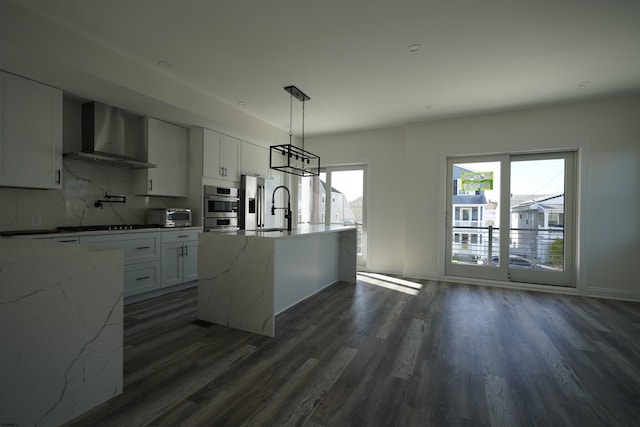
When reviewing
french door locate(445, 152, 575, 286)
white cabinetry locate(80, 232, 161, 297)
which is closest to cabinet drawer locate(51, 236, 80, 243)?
white cabinetry locate(80, 232, 161, 297)

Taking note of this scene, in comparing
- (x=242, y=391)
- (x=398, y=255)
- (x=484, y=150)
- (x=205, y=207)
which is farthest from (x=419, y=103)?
(x=242, y=391)

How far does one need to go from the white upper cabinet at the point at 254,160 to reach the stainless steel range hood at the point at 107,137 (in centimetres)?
162

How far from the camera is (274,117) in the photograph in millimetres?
5012

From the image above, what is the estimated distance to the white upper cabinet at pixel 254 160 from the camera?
5.20 meters

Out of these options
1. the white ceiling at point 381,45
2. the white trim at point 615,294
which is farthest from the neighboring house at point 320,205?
the white trim at point 615,294

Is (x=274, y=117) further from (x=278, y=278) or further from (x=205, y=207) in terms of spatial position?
(x=278, y=278)

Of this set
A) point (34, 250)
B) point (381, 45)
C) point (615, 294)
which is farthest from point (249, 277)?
point (615, 294)

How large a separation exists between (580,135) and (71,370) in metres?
5.87

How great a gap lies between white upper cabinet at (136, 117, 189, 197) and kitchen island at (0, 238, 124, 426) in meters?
2.41

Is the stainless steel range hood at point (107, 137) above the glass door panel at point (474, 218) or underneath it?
above

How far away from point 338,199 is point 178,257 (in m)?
3.17

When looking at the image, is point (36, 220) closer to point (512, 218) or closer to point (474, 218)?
point (474, 218)

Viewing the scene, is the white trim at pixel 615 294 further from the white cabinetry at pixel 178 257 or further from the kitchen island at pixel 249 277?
the white cabinetry at pixel 178 257

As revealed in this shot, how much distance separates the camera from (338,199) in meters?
6.03
